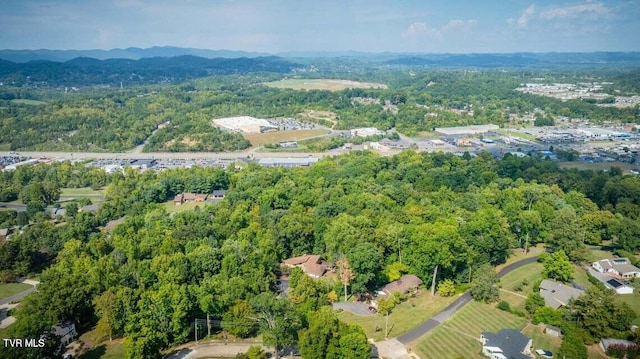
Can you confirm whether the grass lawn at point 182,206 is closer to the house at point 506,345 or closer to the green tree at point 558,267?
the green tree at point 558,267

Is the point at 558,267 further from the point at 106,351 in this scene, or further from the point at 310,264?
the point at 106,351

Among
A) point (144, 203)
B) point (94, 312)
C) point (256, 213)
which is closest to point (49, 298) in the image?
point (94, 312)

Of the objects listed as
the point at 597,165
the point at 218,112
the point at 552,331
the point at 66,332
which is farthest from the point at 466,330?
the point at 218,112

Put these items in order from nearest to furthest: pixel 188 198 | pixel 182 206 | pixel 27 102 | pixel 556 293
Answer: pixel 556 293 < pixel 182 206 < pixel 188 198 < pixel 27 102

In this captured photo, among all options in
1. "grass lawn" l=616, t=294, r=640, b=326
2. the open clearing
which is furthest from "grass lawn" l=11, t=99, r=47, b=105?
"grass lawn" l=616, t=294, r=640, b=326

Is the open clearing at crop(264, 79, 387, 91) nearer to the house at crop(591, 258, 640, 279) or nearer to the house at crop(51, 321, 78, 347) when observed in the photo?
the house at crop(591, 258, 640, 279)

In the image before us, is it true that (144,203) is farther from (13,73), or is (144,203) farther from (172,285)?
(13,73)
